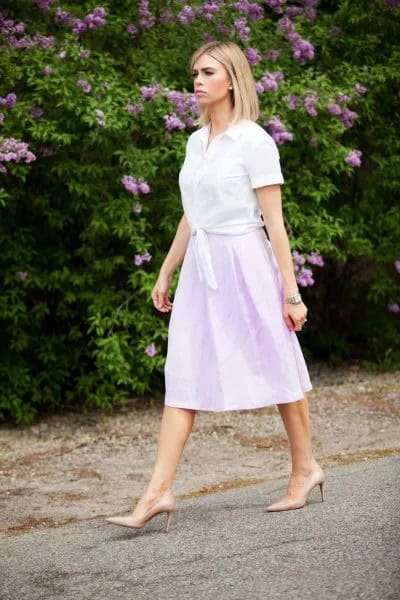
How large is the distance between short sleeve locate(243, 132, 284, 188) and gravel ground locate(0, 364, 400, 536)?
2.07 meters

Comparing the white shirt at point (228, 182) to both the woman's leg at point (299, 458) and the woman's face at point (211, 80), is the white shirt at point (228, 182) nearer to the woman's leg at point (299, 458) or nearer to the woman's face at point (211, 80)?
the woman's face at point (211, 80)

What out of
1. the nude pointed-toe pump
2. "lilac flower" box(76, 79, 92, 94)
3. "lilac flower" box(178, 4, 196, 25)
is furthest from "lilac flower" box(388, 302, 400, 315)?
the nude pointed-toe pump

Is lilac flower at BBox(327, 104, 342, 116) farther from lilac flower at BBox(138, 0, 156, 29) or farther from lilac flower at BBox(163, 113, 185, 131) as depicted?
lilac flower at BBox(138, 0, 156, 29)

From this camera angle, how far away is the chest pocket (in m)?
4.76

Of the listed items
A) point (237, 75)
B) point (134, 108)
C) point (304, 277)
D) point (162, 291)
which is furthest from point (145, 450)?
point (237, 75)

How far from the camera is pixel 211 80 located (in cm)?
484

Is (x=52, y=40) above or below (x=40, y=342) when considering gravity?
above

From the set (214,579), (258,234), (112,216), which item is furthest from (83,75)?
(214,579)

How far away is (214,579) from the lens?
→ 4.01 m

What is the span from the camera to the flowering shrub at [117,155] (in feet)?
24.9

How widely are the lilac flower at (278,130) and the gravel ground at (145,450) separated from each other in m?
1.92

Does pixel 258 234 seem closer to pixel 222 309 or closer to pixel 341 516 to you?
pixel 222 309

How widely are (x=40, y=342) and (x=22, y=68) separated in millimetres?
2062

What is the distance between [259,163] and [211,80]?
1.37ft
